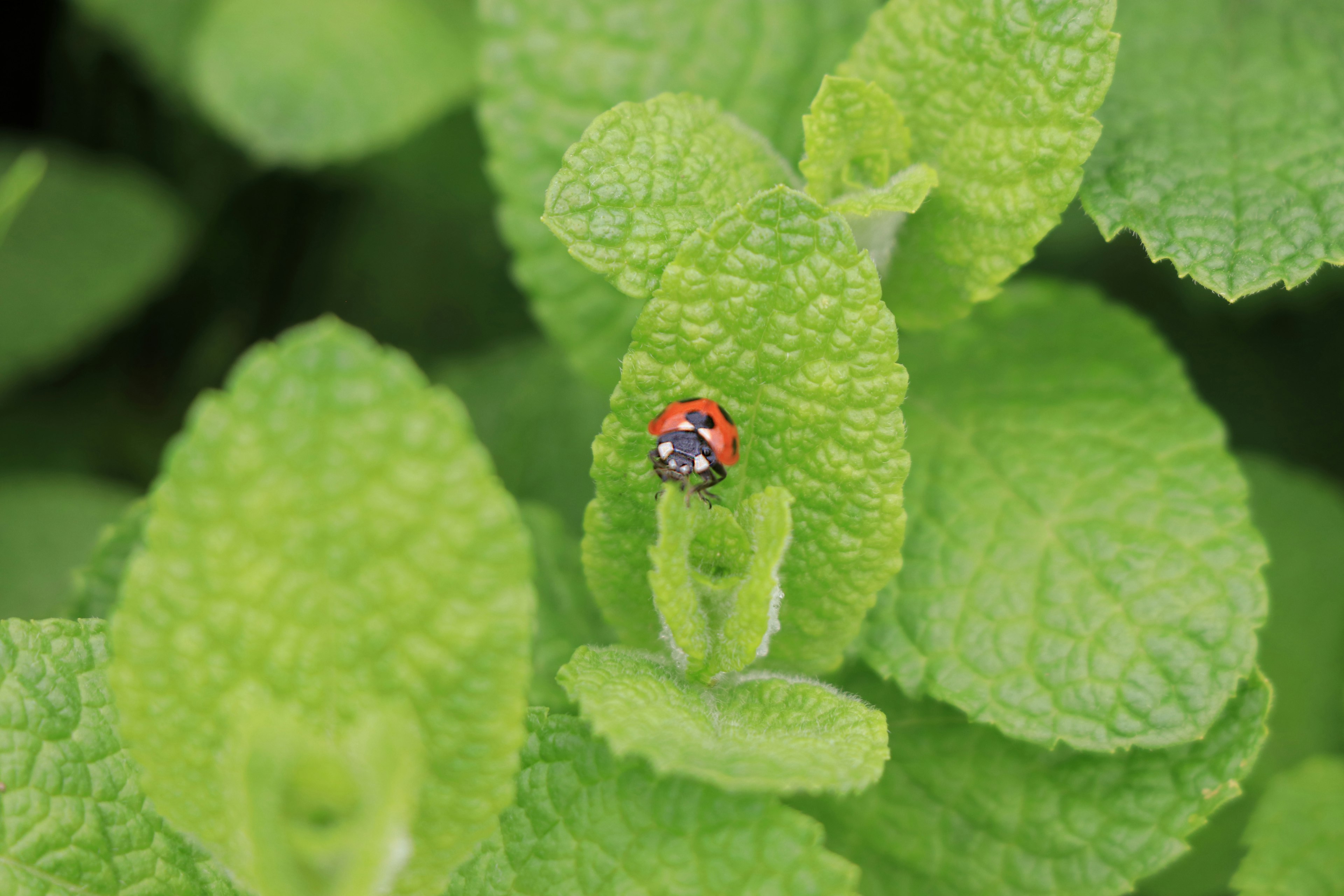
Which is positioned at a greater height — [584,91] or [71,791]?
[584,91]

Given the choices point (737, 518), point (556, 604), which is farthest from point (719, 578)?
point (556, 604)

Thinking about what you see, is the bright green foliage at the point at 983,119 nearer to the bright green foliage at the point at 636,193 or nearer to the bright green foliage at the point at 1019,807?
the bright green foliage at the point at 636,193

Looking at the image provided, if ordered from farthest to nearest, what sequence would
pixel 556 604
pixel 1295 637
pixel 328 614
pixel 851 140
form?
pixel 1295 637
pixel 556 604
pixel 851 140
pixel 328 614

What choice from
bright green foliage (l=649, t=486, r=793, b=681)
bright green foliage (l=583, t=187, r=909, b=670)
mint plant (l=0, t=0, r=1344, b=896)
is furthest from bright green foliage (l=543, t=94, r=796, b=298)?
bright green foliage (l=649, t=486, r=793, b=681)

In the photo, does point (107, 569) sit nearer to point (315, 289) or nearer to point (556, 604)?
point (556, 604)

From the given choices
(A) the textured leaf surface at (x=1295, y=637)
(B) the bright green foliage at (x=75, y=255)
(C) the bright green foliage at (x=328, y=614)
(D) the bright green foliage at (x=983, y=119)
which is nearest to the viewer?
(C) the bright green foliage at (x=328, y=614)

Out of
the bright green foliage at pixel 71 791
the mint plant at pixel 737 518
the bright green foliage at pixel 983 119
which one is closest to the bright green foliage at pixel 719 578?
the mint plant at pixel 737 518

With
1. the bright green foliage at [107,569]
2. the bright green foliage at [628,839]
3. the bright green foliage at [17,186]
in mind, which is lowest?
the bright green foliage at [107,569]
